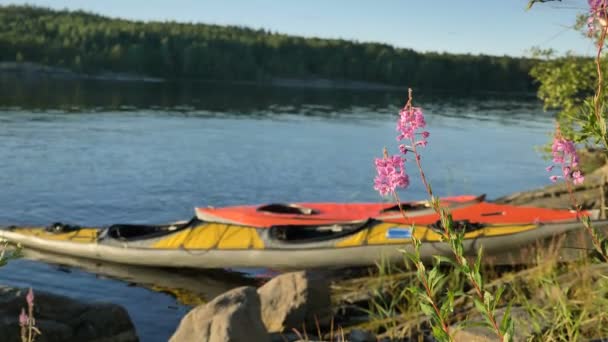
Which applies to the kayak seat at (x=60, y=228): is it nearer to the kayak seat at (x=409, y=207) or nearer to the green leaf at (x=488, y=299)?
the kayak seat at (x=409, y=207)

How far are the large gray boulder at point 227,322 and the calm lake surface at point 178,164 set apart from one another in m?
2.34

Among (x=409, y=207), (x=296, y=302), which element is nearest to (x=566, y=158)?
(x=296, y=302)

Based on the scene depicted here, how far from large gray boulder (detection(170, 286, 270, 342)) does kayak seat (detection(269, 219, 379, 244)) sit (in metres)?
3.69

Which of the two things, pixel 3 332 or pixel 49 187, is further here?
pixel 49 187

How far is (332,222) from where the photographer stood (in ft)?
35.8

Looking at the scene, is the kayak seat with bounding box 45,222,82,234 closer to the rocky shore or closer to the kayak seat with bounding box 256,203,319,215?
the kayak seat with bounding box 256,203,319,215

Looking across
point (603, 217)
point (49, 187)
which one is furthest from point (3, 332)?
point (49, 187)

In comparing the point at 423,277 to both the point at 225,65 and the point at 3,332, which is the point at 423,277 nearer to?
the point at 3,332

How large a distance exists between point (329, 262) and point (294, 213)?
5.82ft

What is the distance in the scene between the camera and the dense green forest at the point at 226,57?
80.8 meters

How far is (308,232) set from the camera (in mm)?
10633

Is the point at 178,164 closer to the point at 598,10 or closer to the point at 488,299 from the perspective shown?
the point at 488,299

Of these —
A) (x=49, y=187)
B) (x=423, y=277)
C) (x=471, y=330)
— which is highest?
(x=423, y=277)

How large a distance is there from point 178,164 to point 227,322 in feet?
51.9
